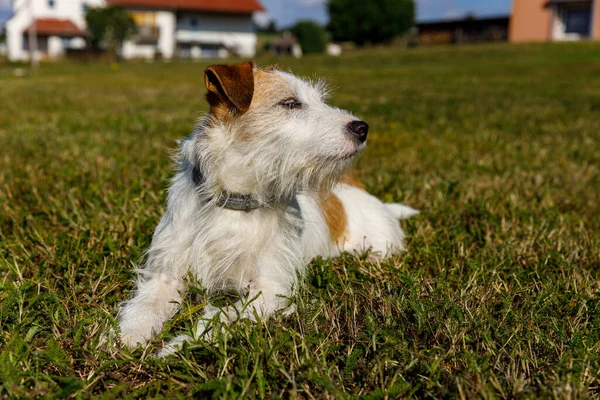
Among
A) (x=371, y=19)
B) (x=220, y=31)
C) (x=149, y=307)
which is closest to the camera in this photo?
(x=149, y=307)

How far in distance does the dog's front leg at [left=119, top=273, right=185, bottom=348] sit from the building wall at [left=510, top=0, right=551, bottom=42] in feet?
199

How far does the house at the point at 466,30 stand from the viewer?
65500 millimetres

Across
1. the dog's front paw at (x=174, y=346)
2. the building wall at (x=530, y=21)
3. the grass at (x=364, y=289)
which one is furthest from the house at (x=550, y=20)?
the dog's front paw at (x=174, y=346)

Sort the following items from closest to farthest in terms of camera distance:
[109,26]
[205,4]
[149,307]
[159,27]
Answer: [149,307]
[109,26]
[159,27]
[205,4]

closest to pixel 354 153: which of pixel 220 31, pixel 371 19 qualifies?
pixel 220 31

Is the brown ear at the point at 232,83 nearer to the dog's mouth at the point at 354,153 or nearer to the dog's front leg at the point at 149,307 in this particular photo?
the dog's mouth at the point at 354,153

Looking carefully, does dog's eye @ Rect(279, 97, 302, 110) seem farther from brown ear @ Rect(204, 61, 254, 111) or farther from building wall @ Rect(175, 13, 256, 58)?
building wall @ Rect(175, 13, 256, 58)

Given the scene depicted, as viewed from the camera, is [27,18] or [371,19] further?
[371,19]

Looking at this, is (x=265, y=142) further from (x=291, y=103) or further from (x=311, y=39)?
(x=311, y=39)

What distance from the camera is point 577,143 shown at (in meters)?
8.40

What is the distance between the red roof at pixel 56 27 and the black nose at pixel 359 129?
70168 mm

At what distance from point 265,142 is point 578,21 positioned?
6309 centimetres

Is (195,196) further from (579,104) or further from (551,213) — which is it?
(579,104)

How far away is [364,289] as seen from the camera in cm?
308
